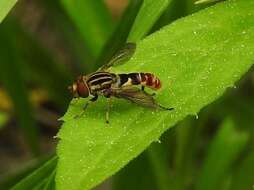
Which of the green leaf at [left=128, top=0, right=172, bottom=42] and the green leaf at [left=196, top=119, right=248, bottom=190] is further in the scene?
the green leaf at [left=196, top=119, right=248, bottom=190]

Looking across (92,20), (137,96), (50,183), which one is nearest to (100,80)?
(137,96)

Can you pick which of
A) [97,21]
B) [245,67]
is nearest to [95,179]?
[245,67]

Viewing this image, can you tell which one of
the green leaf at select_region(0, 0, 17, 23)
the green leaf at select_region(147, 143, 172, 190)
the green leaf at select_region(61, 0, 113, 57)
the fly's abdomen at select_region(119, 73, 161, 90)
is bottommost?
the green leaf at select_region(147, 143, 172, 190)

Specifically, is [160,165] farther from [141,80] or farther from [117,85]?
[141,80]

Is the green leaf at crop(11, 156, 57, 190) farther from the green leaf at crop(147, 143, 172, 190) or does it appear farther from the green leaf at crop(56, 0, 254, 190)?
the green leaf at crop(147, 143, 172, 190)

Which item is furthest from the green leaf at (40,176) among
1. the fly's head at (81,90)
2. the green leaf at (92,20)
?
the green leaf at (92,20)

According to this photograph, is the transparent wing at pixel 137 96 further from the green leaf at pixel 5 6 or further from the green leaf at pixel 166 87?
the green leaf at pixel 5 6

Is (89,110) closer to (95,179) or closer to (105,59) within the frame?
(95,179)

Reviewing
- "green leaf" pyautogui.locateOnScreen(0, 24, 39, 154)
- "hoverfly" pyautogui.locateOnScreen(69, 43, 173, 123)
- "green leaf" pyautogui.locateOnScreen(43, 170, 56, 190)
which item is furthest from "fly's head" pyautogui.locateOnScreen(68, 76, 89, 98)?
"green leaf" pyautogui.locateOnScreen(0, 24, 39, 154)
